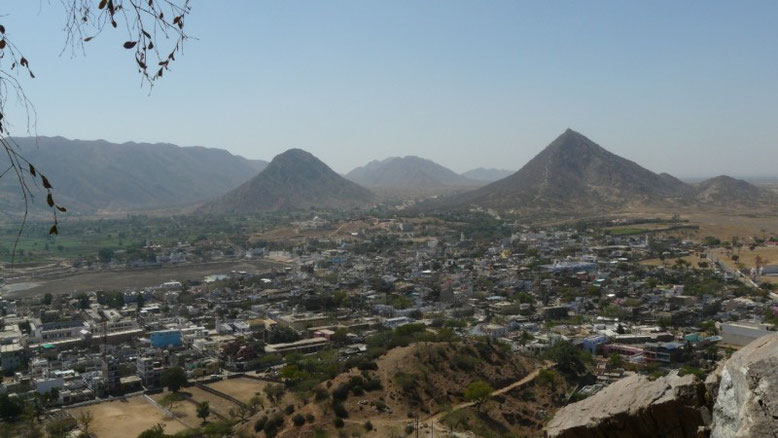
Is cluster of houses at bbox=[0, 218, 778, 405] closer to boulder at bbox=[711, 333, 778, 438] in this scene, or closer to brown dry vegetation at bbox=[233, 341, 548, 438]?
brown dry vegetation at bbox=[233, 341, 548, 438]

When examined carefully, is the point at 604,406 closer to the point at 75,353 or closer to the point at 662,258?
the point at 75,353

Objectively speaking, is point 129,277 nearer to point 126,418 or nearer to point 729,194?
point 126,418

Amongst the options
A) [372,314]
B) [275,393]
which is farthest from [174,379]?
[372,314]

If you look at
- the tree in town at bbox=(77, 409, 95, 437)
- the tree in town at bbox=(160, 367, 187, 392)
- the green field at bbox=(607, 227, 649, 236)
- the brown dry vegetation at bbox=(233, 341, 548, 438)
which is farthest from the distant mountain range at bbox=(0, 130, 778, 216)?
the brown dry vegetation at bbox=(233, 341, 548, 438)

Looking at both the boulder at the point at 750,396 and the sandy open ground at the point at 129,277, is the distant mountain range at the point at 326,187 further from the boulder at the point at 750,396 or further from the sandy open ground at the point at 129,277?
the boulder at the point at 750,396

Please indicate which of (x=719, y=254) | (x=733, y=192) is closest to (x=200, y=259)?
(x=719, y=254)
